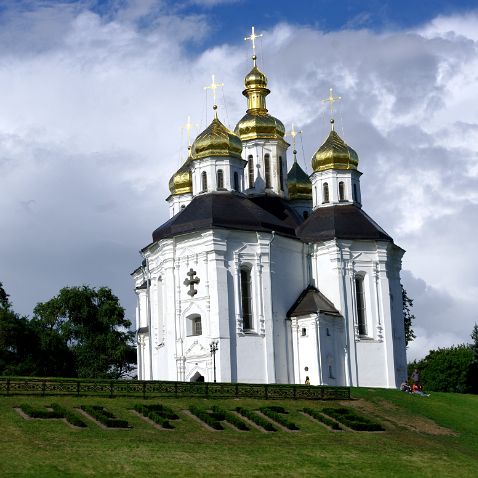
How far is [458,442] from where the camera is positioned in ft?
111

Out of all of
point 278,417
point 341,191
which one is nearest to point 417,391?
point 278,417

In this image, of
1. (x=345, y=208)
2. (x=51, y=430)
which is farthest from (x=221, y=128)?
(x=51, y=430)

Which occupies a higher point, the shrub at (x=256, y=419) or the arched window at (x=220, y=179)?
the arched window at (x=220, y=179)

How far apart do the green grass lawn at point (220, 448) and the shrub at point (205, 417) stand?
0.98ft

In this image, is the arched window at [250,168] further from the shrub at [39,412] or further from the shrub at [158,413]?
the shrub at [39,412]

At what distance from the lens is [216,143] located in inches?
1933

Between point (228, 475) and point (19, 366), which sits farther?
point (19, 366)

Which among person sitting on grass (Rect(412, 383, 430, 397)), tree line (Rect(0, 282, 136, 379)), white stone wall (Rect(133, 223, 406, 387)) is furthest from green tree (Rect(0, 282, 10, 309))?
person sitting on grass (Rect(412, 383, 430, 397))

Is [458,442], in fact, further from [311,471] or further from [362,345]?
[362,345]

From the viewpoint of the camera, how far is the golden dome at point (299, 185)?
5569cm

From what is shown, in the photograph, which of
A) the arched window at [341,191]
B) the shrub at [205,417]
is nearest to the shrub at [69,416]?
the shrub at [205,417]

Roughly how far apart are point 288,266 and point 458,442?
51.0ft

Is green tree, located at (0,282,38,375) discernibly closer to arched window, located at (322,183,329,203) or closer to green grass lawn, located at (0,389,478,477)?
arched window, located at (322,183,329,203)

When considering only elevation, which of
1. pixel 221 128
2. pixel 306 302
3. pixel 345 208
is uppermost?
pixel 221 128
